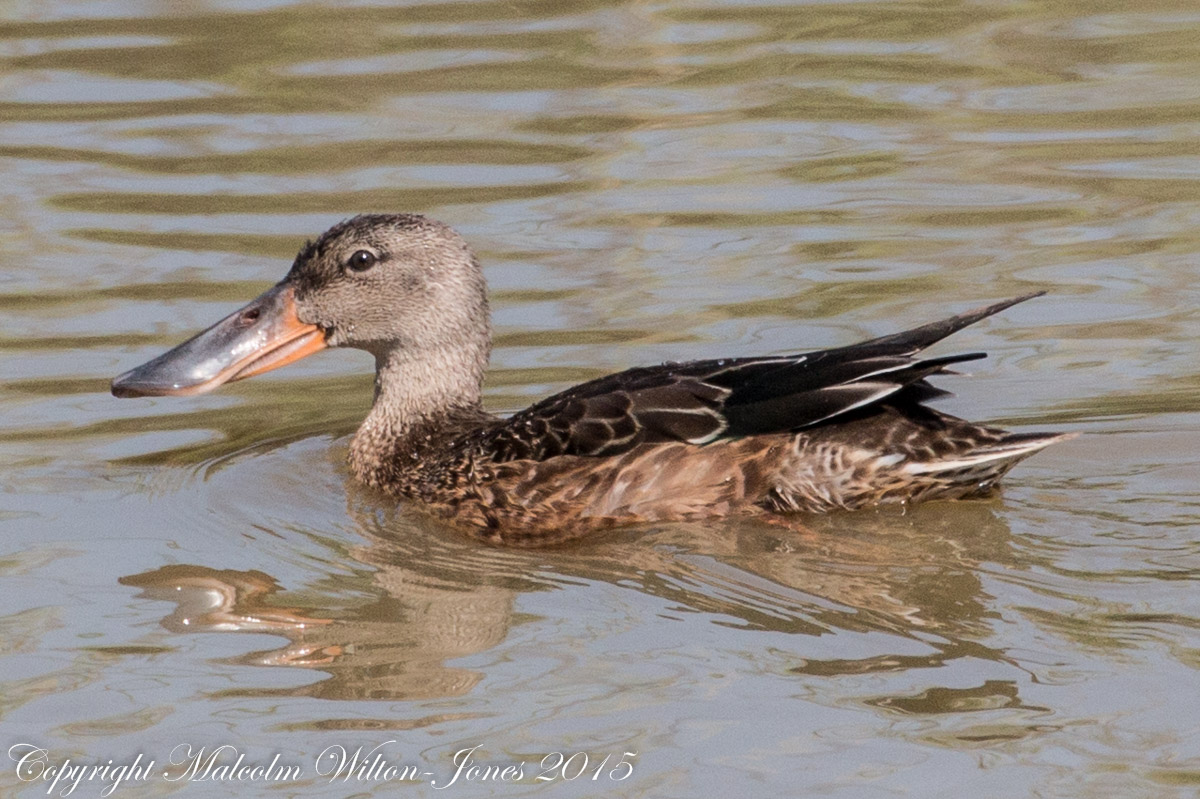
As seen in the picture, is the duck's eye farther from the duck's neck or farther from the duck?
the duck

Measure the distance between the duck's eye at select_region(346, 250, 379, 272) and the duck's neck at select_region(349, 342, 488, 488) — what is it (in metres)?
0.39

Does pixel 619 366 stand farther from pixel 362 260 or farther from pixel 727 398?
pixel 727 398

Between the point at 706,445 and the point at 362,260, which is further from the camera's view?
the point at 362,260

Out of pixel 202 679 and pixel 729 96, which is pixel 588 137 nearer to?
pixel 729 96

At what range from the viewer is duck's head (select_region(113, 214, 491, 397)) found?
318 inches

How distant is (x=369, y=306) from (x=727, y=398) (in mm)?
1725

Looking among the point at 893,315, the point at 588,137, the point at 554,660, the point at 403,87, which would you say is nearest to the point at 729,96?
the point at 588,137

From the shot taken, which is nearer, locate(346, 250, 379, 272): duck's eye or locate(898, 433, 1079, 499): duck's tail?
locate(898, 433, 1079, 499): duck's tail

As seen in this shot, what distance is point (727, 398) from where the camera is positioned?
23.6 ft

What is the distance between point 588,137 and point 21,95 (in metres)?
3.91

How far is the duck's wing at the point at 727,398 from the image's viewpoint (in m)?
6.86

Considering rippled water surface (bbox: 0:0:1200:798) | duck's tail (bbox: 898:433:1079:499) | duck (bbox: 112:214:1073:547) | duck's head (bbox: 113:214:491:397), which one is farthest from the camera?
duck's head (bbox: 113:214:491:397)

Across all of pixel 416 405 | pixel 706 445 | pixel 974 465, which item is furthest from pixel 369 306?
pixel 974 465

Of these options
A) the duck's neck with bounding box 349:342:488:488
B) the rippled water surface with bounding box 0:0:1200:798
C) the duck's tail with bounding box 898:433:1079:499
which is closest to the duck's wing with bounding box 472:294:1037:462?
the duck's tail with bounding box 898:433:1079:499
